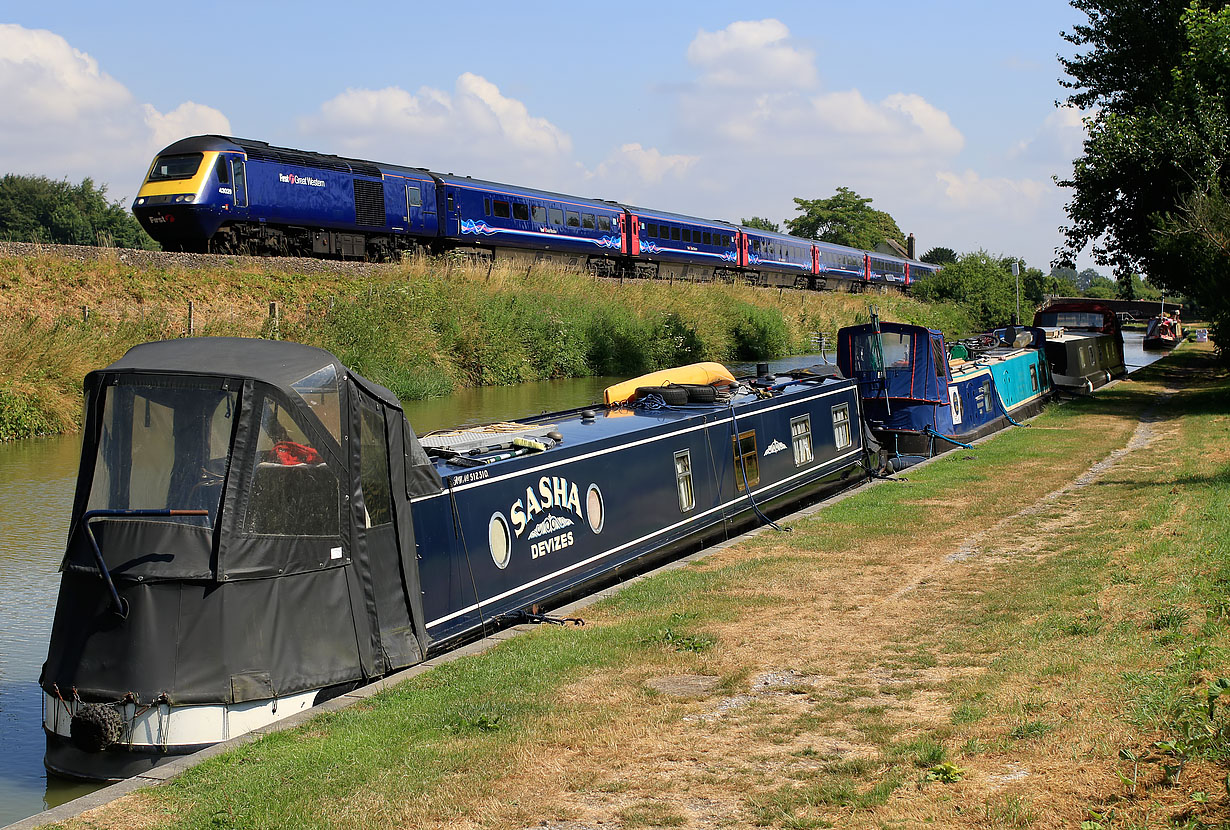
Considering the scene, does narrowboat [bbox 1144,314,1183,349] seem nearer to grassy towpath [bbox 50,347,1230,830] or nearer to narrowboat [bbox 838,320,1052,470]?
narrowboat [bbox 838,320,1052,470]

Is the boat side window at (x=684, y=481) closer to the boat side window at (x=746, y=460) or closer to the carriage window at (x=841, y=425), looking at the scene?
the boat side window at (x=746, y=460)

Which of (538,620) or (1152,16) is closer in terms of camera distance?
(538,620)

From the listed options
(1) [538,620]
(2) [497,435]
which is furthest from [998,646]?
(2) [497,435]

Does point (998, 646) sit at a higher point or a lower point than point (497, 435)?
lower

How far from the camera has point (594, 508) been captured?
35.6 feet

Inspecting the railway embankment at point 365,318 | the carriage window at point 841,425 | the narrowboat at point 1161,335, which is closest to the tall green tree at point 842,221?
the narrowboat at point 1161,335

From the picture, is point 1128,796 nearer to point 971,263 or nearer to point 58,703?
point 58,703

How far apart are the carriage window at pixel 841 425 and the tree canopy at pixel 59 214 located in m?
57.8

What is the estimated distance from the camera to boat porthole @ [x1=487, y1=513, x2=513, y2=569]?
30.4ft

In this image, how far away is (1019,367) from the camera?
2588 centimetres

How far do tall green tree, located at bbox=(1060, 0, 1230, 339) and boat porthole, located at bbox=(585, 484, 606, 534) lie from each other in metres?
16.3

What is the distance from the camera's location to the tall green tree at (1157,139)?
2330 cm

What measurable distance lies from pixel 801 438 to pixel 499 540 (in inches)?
288

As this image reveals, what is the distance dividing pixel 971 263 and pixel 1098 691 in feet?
213
